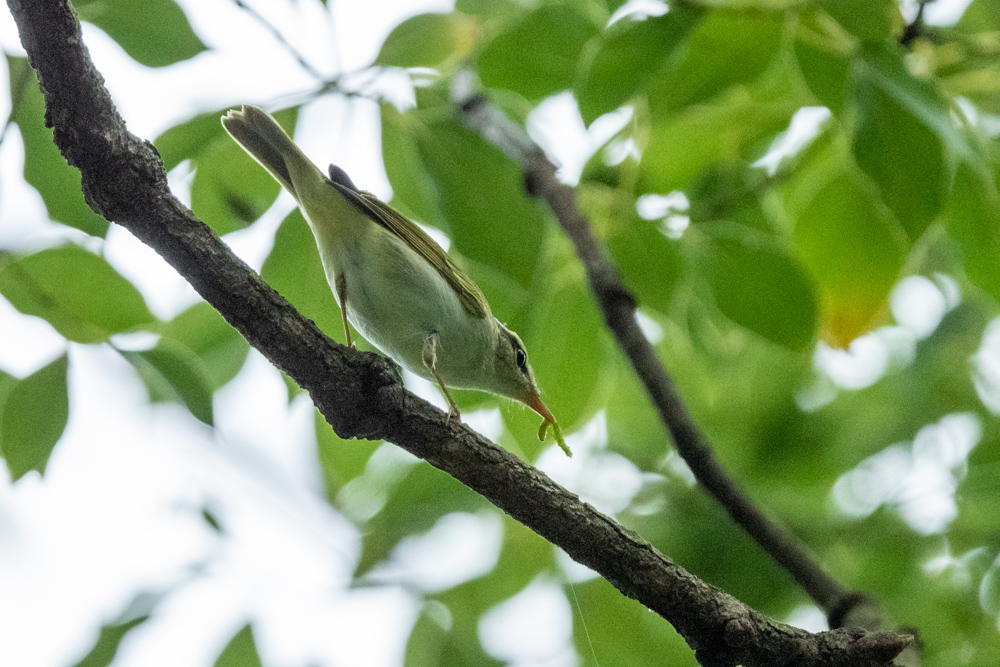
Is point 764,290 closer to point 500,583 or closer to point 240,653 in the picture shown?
point 500,583

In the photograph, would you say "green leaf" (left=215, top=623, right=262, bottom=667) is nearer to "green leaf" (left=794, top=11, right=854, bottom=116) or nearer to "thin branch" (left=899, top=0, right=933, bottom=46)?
"green leaf" (left=794, top=11, right=854, bottom=116)

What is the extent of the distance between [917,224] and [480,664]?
161 centimetres

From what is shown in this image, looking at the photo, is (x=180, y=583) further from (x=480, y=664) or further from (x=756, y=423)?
(x=756, y=423)

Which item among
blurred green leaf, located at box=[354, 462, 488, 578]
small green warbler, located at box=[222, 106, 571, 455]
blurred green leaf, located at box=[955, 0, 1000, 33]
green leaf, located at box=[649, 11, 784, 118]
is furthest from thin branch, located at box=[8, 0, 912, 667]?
blurred green leaf, located at box=[955, 0, 1000, 33]

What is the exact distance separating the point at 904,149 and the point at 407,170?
1157 millimetres

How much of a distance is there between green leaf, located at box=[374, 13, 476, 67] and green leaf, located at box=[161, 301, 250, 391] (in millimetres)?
836

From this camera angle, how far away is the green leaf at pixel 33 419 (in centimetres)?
168

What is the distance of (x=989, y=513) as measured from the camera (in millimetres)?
2729

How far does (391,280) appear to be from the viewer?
238cm

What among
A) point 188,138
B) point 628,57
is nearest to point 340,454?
point 188,138

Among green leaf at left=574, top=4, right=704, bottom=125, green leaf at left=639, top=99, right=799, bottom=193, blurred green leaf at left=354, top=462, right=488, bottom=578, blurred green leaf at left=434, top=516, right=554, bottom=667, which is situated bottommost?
blurred green leaf at left=434, top=516, right=554, bottom=667

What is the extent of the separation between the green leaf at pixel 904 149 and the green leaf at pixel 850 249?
0.23 meters

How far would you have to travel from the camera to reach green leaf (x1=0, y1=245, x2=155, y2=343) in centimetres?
171

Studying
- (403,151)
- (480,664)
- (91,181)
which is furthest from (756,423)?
(91,181)
